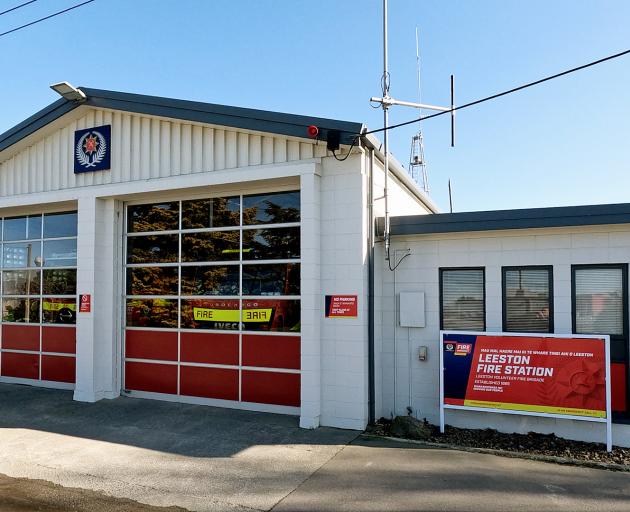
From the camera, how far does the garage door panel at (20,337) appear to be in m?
10.8

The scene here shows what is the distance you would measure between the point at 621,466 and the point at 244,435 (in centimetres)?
481

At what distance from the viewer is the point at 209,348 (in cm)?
889

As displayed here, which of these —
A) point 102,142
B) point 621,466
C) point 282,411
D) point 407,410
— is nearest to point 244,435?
point 282,411

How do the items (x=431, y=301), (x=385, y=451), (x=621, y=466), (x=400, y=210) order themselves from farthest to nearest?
(x=400, y=210) → (x=431, y=301) → (x=385, y=451) → (x=621, y=466)

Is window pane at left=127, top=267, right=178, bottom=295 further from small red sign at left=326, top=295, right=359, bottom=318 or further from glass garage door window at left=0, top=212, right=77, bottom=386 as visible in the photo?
small red sign at left=326, top=295, right=359, bottom=318

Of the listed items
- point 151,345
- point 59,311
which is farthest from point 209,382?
point 59,311

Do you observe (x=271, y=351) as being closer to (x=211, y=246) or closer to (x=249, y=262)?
(x=249, y=262)

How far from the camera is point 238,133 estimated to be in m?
8.47

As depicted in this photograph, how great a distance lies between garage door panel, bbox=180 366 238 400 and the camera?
8664 millimetres

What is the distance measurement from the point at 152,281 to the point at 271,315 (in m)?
2.71

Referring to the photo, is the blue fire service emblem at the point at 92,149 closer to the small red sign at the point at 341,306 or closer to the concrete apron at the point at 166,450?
the concrete apron at the point at 166,450

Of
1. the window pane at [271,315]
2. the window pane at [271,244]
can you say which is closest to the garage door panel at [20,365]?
the window pane at [271,315]

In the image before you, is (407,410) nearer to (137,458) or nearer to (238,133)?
(137,458)

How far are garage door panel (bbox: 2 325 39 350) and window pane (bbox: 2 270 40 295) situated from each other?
0.77 m
